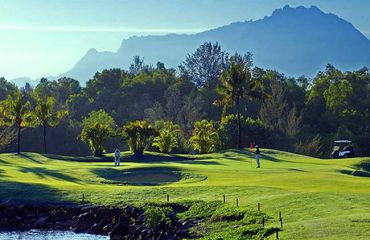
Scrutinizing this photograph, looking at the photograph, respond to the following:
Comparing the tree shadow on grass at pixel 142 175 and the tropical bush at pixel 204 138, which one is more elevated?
the tropical bush at pixel 204 138

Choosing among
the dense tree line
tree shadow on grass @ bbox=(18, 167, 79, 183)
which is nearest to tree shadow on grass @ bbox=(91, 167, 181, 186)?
tree shadow on grass @ bbox=(18, 167, 79, 183)

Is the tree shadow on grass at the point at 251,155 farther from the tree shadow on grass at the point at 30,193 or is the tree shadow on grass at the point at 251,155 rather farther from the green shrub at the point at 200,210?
the green shrub at the point at 200,210

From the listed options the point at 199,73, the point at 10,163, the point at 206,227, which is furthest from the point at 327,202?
the point at 199,73

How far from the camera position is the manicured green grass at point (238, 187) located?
1057 inches

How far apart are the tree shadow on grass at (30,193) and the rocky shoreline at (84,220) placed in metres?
0.81

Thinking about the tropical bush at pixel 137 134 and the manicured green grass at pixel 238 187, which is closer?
the manicured green grass at pixel 238 187

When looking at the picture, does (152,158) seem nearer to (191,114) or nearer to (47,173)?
(47,173)

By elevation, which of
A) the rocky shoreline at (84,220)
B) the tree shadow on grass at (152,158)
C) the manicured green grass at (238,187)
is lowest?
the rocky shoreline at (84,220)

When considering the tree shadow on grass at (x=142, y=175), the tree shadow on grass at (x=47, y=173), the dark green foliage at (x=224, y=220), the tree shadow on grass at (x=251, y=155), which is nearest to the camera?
the dark green foliage at (x=224, y=220)

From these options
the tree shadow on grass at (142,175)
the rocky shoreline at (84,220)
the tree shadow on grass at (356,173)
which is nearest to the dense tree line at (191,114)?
the tree shadow on grass at (142,175)

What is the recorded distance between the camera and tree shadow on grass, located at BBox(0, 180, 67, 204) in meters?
39.2

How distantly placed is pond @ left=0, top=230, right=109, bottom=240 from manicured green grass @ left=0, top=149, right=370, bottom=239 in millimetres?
3681

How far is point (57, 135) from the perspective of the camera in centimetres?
11388

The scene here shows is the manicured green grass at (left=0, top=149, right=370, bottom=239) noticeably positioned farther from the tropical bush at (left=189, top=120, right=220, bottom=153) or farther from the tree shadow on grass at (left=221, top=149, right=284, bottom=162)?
the tropical bush at (left=189, top=120, right=220, bottom=153)
